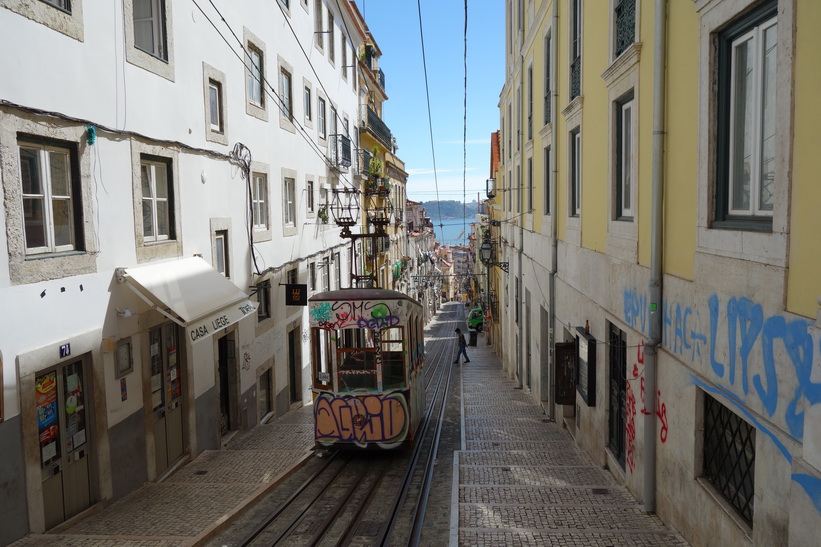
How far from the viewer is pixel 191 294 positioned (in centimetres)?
895

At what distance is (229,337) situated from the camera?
39.5ft

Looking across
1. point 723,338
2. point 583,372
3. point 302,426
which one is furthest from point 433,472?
point 723,338

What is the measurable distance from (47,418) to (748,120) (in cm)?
740

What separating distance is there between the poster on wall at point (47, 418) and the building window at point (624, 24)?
781 cm

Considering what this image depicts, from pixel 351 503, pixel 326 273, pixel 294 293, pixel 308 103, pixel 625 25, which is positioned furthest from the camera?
pixel 326 273

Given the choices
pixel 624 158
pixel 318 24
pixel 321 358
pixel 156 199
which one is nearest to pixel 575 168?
pixel 624 158

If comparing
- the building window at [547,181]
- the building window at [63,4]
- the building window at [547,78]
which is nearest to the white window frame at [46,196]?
the building window at [63,4]

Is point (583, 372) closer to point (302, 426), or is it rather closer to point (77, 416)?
Answer: point (302, 426)

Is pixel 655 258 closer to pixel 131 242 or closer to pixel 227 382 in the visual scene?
pixel 131 242

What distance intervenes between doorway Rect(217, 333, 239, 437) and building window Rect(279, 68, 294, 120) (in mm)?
6532

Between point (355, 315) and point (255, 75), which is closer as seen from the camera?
point (355, 315)

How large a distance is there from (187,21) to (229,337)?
5.69m

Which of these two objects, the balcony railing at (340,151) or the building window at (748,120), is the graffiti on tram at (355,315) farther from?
the balcony railing at (340,151)

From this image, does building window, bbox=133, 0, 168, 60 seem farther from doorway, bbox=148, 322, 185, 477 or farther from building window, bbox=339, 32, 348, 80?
building window, bbox=339, 32, 348, 80
